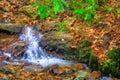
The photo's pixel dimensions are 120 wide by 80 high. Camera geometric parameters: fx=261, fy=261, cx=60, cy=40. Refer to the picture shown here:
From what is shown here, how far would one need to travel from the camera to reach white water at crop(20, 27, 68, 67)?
8.97 metres

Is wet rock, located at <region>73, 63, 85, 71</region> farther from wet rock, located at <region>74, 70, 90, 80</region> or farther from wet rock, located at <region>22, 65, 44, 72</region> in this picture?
wet rock, located at <region>22, 65, 44, 72</region>

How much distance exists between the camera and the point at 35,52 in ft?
31.2

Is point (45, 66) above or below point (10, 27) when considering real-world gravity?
below

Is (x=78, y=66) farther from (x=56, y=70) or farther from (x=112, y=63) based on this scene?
(x=112, y=63)

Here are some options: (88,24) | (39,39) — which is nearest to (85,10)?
(88,24)

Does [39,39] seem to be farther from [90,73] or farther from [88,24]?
[90,73]

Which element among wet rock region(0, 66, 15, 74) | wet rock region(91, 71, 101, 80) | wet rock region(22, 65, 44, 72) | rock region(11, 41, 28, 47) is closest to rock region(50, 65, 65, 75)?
wet rock region(22, 65, 44, 72)

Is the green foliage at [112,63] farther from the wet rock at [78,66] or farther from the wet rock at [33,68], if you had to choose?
the wet rock at [33,68]

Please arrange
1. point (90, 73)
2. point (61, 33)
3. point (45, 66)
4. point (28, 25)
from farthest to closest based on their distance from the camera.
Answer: point (28, 25), point (61, 33), point (45, 66), point (90, 73)

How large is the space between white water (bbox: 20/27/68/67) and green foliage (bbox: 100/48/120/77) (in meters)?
1.43

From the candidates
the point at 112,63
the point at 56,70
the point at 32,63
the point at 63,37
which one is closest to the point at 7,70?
the point at 32,63

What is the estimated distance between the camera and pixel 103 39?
8.92 meters

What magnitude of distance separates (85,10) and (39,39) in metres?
2.15

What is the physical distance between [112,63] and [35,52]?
296 cm
